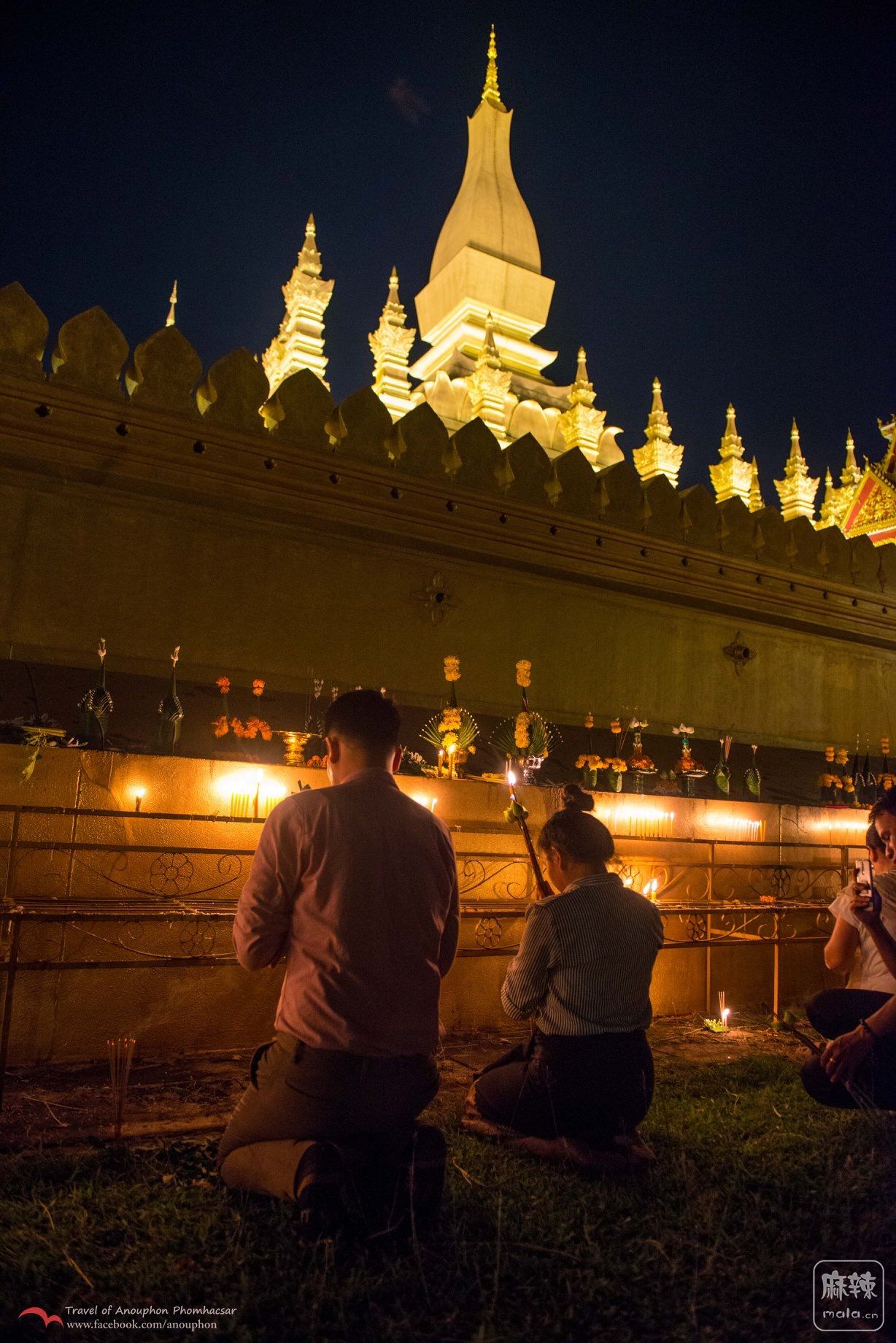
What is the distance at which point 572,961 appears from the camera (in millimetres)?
3342

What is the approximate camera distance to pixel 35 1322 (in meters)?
2.17

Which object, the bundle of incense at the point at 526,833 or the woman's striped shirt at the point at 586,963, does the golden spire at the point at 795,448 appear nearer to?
the bundle of incense at the point at 526,833

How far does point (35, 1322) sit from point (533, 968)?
6.01 ft

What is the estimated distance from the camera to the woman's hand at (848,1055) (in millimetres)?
3273

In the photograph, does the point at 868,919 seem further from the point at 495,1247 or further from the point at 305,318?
the point at 305,318

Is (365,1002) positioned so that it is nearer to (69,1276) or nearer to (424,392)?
(69,1276)

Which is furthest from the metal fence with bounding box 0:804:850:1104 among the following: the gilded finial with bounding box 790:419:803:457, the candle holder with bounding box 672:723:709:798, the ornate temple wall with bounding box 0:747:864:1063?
the gilded finial with bounding box 790:419:803:457

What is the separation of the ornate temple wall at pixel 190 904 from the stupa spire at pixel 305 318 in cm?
1033

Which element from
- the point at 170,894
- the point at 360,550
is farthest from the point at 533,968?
the point at 360,550

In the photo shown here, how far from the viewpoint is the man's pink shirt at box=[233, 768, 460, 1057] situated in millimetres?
2660

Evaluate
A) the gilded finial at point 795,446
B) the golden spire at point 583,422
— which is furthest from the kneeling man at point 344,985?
the gilded finial at point 795,446

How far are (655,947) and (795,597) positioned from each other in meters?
8.02

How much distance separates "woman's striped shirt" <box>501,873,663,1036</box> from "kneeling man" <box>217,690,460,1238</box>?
639mm

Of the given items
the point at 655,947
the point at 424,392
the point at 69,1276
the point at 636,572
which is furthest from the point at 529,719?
the point at 424,392
